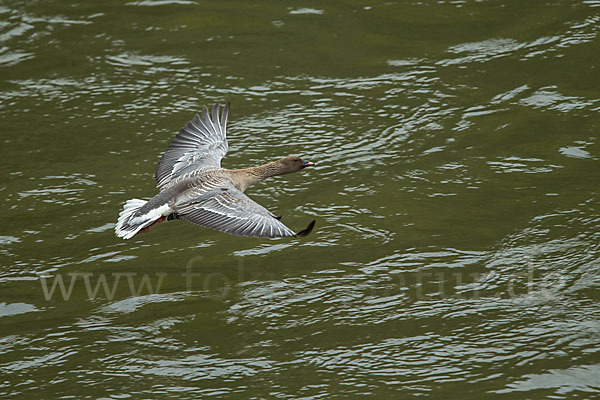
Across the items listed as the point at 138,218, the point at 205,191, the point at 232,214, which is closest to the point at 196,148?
the point at 205,191

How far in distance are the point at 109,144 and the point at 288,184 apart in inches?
73.3

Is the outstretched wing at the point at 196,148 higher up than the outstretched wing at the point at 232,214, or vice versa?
the outstretched wing at the point at 196,148

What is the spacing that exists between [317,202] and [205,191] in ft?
4.00

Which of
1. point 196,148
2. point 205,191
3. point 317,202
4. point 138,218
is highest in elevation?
point 196,148

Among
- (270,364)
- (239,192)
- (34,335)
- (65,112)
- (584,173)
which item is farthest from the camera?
(65,112)

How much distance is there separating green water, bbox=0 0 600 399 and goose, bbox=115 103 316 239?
350 mm

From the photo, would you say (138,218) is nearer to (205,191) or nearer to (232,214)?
(205,191)

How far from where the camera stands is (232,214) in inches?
254

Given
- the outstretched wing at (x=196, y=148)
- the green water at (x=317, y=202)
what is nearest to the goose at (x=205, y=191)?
the outstretched wing at (x=196, y=148)

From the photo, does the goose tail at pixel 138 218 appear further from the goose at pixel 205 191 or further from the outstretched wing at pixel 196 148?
the outstretched wing at pixel 196 148

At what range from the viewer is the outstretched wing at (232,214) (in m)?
6.13

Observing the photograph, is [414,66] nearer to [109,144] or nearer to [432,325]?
[109,144]

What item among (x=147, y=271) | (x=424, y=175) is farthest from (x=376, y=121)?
(x=147, y=271)

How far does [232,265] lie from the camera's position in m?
6.91
